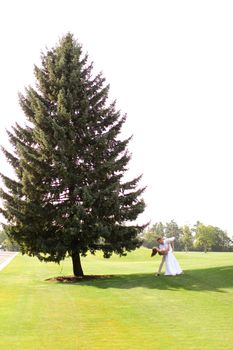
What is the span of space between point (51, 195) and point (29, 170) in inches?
62.0

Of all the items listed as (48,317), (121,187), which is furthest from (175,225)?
(48,317)

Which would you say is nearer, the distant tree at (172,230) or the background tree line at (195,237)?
the background tree line at (195,237)

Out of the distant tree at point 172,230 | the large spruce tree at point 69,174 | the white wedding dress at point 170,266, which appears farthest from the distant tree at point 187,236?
the white wedding dress at point 170,266

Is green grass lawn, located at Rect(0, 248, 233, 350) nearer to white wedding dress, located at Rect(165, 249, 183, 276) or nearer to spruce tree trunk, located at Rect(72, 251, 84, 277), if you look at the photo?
white wedding dress, located at Rect(165, 249, 183, 276)

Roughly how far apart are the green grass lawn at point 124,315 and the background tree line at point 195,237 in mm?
45681

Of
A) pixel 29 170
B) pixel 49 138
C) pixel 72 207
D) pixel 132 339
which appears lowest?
pixel 132 339

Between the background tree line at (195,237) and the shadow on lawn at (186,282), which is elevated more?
the background tree line at (195,237)

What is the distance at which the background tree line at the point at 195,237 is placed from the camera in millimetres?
96500

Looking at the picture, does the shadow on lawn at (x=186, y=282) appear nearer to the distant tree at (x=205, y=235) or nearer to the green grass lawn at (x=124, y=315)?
the green grass lawn at (x=124, y=315)

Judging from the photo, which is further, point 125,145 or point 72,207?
point 125,145

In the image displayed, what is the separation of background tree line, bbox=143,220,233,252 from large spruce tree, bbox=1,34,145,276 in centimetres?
3928

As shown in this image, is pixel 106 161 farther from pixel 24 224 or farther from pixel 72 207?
pixel 24 224

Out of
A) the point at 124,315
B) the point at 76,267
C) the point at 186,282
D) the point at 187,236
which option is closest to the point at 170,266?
the point at 186,282

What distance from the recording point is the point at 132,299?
13320 mm
